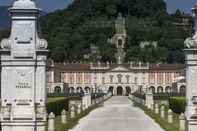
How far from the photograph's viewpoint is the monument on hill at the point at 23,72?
1831 centimetres

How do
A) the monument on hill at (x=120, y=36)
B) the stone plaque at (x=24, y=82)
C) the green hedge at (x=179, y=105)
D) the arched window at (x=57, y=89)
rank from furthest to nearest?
1. the monument on hill at (x=120, y=36)
2. the arched window at (x=57, y=89)
3. the green hedge at (x=179, y=105)
4. the stone plaque at (x=24, y=82)

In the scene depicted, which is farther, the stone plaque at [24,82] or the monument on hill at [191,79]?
the stone plaque at [24,82]

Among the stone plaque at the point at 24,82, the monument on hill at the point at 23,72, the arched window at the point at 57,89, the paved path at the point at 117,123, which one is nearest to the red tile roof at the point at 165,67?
the arched window at the point at 57,89

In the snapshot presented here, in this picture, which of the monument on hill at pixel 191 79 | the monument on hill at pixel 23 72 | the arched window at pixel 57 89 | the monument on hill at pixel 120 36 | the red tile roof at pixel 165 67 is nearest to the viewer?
the monument on hill at pixel 191 79

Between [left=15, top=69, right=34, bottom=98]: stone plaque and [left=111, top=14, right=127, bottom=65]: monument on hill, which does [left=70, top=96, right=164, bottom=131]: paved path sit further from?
[left=111, top=14, right=127, bottom=65]: monument on hill

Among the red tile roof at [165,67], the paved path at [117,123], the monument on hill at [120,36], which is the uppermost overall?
the monument on hill at [120,36]

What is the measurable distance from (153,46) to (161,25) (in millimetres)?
22401

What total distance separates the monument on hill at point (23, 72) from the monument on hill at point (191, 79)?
371cm

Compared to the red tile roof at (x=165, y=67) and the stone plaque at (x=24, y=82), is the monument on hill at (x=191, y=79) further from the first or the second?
the red tile roof at (x=165, y=67)

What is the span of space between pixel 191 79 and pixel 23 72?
4.32 metres

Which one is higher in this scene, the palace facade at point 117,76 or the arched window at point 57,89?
the palace facade at point 117,76

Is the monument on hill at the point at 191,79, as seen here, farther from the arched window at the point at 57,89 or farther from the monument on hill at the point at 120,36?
the monument on hill at the point at 120,36

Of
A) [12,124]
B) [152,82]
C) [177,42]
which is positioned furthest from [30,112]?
[177,42]

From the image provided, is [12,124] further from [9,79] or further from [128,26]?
[128,26]
